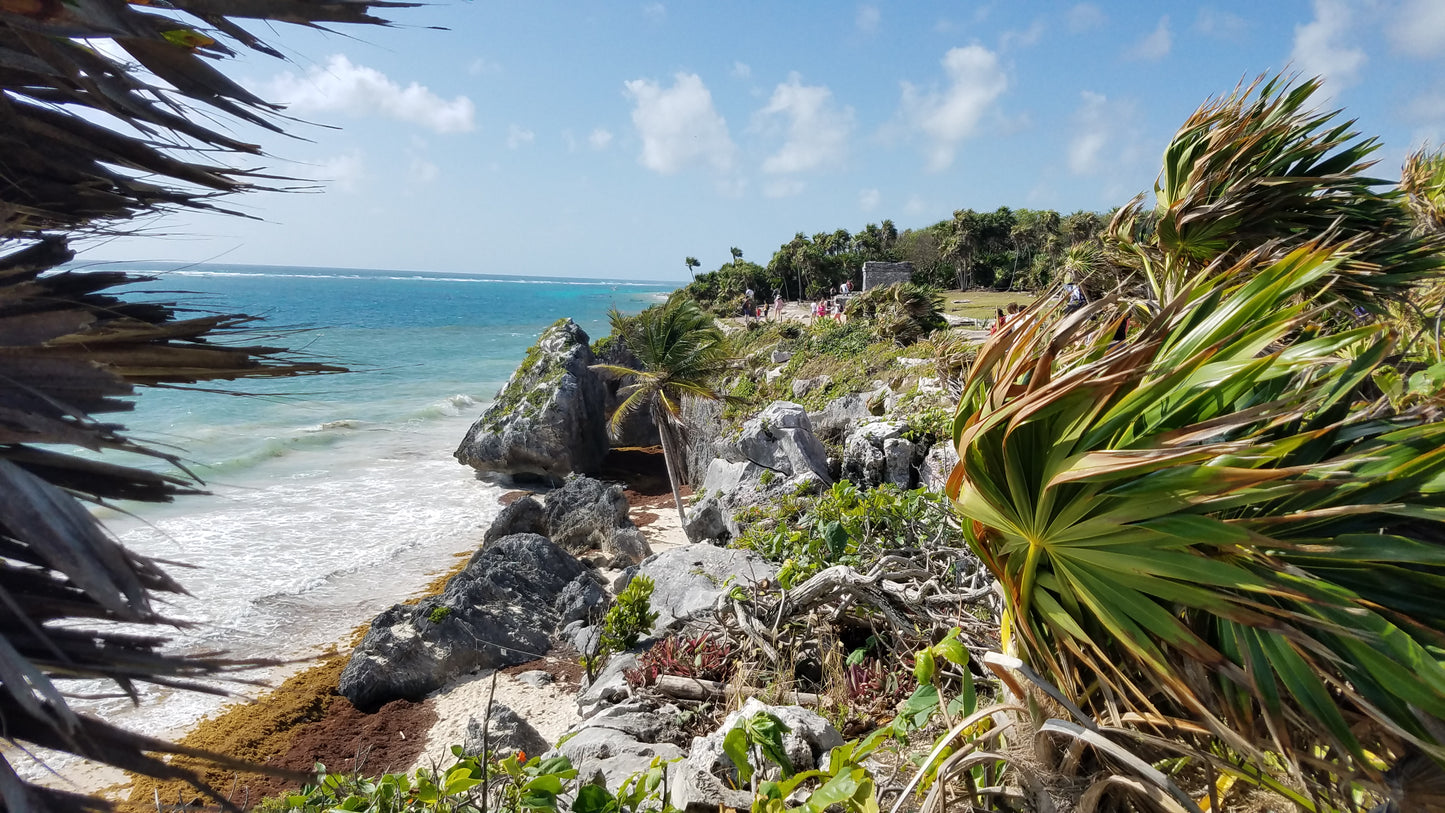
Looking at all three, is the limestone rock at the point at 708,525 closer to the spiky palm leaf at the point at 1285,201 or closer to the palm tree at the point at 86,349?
the spiky palm leaf at the point at 1285,201

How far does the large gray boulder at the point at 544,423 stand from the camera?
21406 mm

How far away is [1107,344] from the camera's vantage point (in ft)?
7.63

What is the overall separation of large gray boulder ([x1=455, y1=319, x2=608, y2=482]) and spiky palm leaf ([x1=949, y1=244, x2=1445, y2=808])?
20.2m

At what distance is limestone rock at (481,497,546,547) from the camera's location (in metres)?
14.8

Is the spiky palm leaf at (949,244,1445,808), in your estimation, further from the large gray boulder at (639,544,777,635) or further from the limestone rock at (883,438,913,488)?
the limestone rock at (883,438,913,488)

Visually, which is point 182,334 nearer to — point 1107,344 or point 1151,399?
point 1151,399

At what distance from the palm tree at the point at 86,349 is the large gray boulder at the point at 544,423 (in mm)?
20332

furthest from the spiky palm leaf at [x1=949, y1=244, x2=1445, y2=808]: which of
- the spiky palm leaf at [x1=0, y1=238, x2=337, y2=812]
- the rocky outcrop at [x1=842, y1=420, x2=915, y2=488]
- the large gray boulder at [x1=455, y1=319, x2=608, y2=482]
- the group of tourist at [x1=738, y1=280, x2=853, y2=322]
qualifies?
the group of tourist at [x1=738, y1=280, x2=853, y2=322]

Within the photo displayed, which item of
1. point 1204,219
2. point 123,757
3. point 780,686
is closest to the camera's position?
point 123,757

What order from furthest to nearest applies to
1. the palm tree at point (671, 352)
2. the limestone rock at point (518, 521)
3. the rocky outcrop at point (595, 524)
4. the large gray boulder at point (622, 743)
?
the palm tree at point (671, 352) < the limestone rock at point (518, 521) < the rocky outcrop at point (595, 524) < the large gray boulder at point (622, 743)

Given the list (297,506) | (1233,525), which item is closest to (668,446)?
(297,506)

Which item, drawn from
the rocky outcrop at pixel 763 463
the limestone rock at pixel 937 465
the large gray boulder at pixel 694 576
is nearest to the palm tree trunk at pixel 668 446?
Answer: the rocky outcrop at pixel 763 463

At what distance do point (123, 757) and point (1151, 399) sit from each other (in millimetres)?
2316

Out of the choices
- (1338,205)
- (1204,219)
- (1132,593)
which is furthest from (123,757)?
(1338,205)
